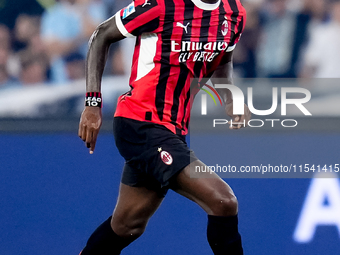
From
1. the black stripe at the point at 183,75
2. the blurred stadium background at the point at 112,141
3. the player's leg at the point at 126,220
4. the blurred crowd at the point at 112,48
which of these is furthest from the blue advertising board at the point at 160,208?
the black stripe at the point at 183,75

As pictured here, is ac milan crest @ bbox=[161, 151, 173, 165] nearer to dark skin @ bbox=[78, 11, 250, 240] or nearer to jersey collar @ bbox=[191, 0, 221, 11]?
dark skin @ bbox=[78, 11, 250, 240]

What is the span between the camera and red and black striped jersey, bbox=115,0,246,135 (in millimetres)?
2041

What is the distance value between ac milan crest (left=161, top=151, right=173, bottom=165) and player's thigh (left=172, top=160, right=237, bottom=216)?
6cm

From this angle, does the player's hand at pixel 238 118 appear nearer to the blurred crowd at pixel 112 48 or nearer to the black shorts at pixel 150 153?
the black shorts at pixel 150 153

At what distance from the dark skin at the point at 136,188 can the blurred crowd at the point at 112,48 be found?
1.01 meters

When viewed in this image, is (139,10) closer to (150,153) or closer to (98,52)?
(98,52)

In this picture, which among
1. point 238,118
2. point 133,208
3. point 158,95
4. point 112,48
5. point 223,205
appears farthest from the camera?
point 112,48

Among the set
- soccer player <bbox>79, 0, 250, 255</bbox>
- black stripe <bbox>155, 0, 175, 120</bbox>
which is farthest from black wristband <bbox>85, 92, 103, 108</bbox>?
black stripe <bbox>155, 0, 175, 120</bbox>

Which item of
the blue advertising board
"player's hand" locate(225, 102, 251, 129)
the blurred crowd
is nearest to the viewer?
"player's hand" locate(225, 102, 251, 129)

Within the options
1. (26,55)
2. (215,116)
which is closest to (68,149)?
(26,55)

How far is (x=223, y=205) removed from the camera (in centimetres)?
183

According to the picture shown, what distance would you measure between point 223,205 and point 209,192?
2.8 inches

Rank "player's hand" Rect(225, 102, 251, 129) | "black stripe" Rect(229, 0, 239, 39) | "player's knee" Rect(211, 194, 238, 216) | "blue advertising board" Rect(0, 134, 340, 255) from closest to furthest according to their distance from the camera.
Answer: "player's knee" Rect(211, 194, 238, 216)
"black stripe" Rect(229, 0, 239, 39)
"player's hand" Rect(225, 102, 251, 129)
"blue advertising board" Rect(0, 134, 340, 255)

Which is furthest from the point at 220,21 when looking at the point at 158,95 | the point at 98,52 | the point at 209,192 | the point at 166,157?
the point at 209,192
